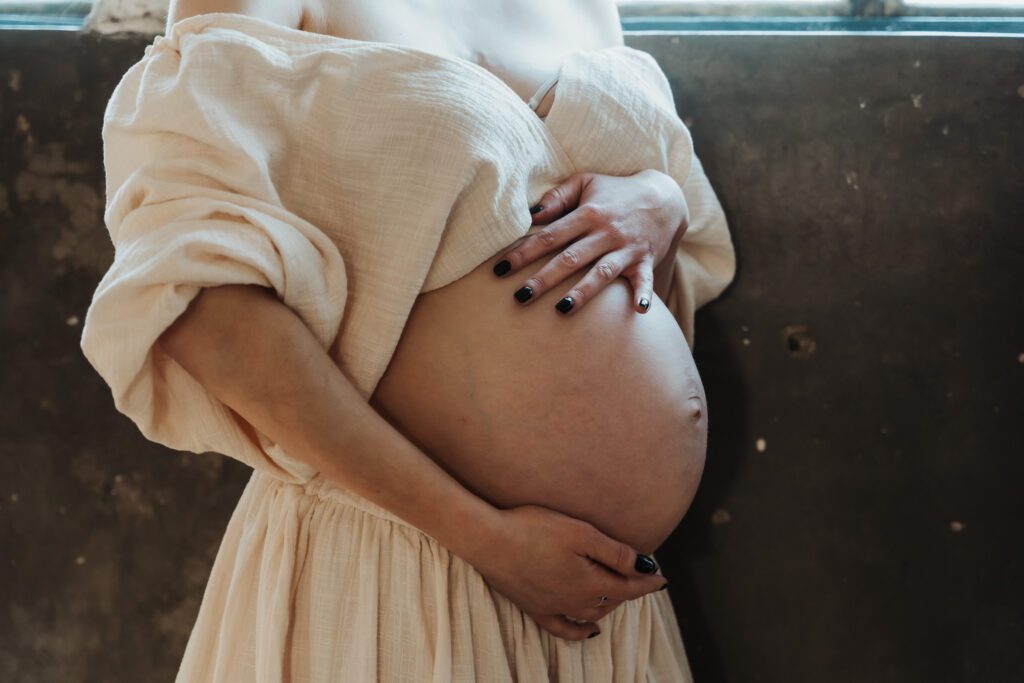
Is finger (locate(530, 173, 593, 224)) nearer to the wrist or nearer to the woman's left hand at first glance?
the woman's left hand

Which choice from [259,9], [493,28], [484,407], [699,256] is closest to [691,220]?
[699,256]

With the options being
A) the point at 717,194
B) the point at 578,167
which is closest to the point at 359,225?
the point at 578,167

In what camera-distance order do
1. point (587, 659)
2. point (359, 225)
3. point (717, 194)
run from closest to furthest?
point (359, 225)
point (587, 659)
point (717, 194)

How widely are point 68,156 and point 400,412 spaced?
75 centimetres

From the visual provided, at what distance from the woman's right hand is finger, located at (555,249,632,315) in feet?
0.64

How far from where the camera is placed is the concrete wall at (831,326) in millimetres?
1234

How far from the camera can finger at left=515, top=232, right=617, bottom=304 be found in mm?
881

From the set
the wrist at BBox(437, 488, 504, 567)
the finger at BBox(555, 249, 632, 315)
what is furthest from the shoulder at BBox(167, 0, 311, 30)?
the wrist at BBox(437, 488, 504, 567)

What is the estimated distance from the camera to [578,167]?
1.01m

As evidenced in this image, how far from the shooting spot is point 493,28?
3.41ft

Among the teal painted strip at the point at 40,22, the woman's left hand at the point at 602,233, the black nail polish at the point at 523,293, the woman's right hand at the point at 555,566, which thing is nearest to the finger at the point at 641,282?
the woman's left hand at the point at 602,233

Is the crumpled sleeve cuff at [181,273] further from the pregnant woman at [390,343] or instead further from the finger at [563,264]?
the finger at [563,264]

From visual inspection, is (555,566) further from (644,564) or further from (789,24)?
(789,24)

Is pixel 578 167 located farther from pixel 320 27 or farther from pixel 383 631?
pixel 383 631
